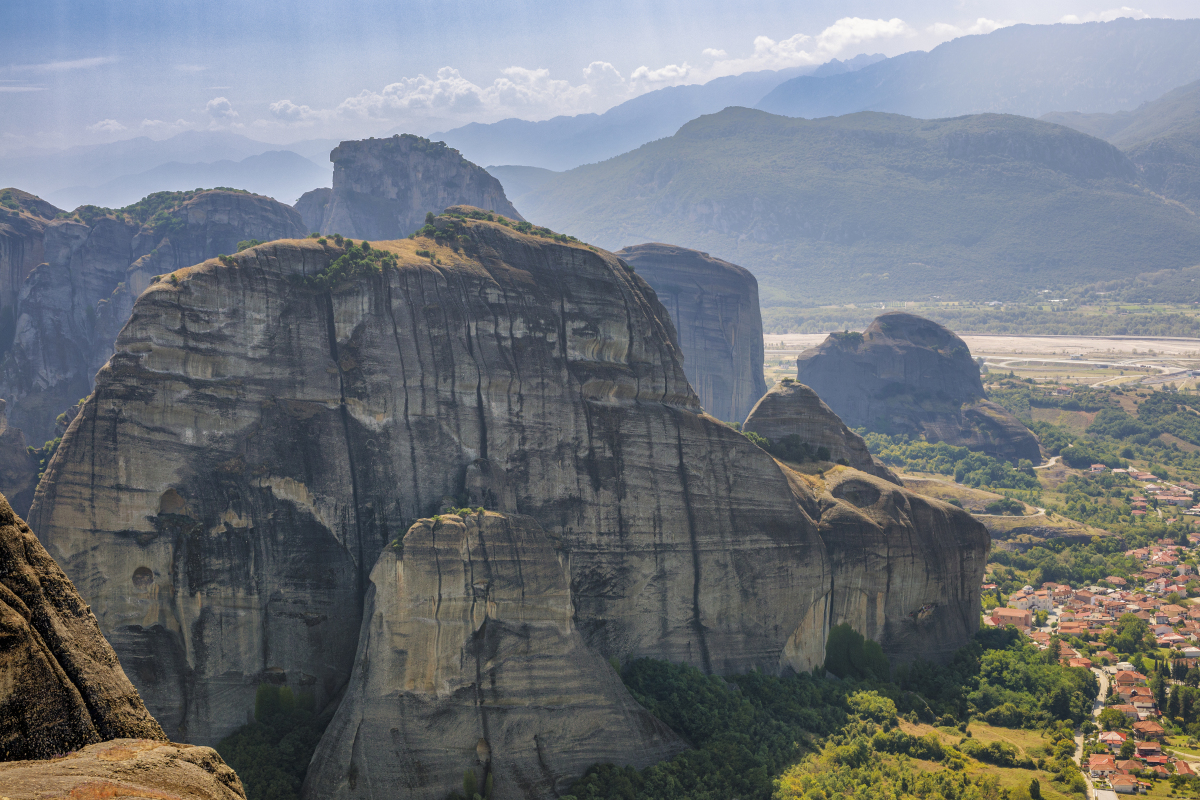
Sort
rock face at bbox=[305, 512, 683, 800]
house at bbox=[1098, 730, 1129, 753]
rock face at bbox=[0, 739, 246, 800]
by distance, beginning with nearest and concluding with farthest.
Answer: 1. rock face at bbox=[0, 739, 246, 800]
2. rock face at bbox=[305, 512, 683, 800]
3. house at bbox=[1098, 730, 1129, 753]

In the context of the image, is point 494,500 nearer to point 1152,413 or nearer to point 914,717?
point 914,717

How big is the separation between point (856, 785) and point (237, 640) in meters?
28.0

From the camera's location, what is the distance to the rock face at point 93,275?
9681 centimetres

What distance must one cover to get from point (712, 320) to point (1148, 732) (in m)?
83.0

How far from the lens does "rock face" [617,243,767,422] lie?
412 ft

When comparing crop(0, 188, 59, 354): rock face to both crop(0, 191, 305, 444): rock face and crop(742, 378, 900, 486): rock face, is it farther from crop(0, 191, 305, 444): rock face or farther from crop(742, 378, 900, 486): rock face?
crop(742, 378, 900, 486): rock face

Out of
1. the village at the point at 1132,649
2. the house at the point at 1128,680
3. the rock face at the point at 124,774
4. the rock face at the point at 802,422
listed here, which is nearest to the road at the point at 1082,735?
the village at the point at 1132,649

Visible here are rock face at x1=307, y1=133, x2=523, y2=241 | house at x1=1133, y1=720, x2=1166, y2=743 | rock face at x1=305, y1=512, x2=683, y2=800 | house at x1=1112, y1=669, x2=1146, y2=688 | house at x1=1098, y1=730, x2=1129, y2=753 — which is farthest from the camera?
rock face at x1=307, y1=133, x2=523, y2=241

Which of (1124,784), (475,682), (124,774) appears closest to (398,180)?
(475,682)

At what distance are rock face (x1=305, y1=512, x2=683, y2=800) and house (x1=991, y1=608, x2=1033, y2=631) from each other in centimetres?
3820

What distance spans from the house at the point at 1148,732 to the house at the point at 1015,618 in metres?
16.0

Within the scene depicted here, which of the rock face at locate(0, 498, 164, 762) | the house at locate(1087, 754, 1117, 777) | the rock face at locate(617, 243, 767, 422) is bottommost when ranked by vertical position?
the house at locate(1087, 754, 1117, 777)

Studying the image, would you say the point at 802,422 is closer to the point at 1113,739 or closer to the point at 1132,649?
the point at 1113,739

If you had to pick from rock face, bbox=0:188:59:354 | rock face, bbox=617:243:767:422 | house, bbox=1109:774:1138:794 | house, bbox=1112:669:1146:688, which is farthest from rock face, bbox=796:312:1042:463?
rock face, bbox=0:188:59:354
